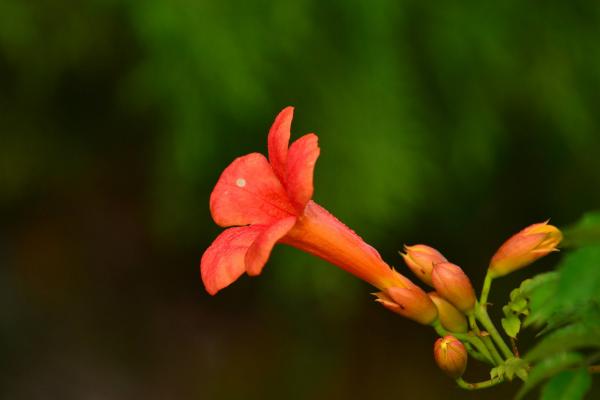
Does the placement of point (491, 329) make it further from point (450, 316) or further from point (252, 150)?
point (252, 150)

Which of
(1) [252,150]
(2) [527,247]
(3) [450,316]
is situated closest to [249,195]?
(3) [450,316]

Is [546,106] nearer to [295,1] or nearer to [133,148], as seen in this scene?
[295,1]

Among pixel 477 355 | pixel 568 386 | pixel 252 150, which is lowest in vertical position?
pixel 252 150

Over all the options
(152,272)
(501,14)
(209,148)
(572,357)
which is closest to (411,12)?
(501,14)

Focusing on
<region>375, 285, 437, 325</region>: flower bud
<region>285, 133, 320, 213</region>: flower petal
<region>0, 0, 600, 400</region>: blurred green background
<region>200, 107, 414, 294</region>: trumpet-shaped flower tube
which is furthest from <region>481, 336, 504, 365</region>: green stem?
<region>0, 0, 600, 400</region>: blurred green background

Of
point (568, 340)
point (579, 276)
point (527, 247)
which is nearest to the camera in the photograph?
point (579, 276)

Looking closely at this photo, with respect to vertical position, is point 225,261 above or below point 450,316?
above

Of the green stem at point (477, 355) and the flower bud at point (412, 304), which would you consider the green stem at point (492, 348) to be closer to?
the green stem at point (477, 355)
